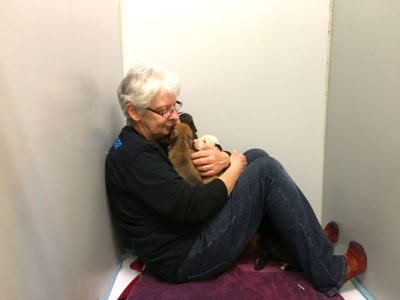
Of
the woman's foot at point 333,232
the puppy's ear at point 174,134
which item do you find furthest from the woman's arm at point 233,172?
A: the woman's foot at point 333,232

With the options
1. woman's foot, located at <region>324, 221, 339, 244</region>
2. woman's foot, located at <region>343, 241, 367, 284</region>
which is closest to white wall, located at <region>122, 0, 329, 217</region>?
woman's foot, located at <region>324, 221, 339, 244</region>

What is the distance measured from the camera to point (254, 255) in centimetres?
173

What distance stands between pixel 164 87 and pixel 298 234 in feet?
2.83

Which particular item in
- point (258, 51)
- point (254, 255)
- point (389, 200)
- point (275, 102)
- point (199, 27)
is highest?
point (199, 27)

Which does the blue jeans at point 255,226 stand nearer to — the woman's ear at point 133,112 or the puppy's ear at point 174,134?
the puppy's ear at point 174,134

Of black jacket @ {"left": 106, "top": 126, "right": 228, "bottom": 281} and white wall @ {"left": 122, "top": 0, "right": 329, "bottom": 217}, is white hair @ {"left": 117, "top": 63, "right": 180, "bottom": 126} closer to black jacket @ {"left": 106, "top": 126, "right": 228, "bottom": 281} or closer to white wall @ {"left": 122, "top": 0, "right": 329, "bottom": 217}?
black jacket @ {"left": 106, "top": 126, "right": 228, "bottom": 281}

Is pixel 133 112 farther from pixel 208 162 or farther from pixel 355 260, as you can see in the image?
pixel 355 260

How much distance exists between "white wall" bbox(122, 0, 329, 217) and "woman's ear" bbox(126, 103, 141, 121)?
60 cm

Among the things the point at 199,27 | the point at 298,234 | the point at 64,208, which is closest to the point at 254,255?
the point at 298,234

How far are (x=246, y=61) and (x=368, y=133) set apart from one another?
827 mm

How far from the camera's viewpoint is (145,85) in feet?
4.60

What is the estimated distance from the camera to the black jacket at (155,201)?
4.23 feet

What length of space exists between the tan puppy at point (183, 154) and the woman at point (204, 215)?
0.23ft

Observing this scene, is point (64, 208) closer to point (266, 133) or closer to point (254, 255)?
point (254, 255)
